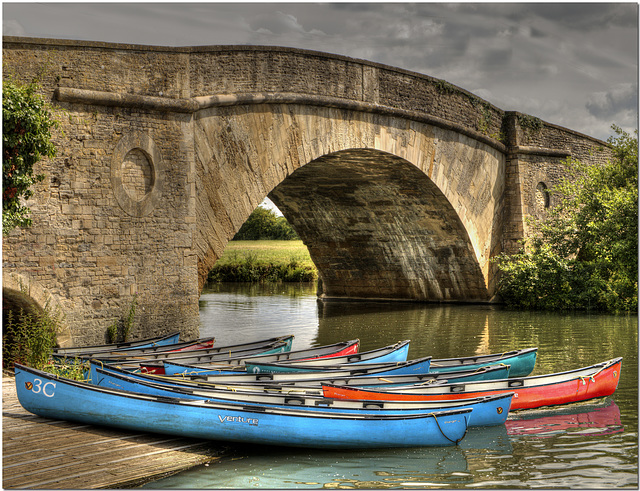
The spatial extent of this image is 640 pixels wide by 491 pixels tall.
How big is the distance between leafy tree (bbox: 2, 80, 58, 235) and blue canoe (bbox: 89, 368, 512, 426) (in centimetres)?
240

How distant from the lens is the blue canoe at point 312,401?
6.69 metres

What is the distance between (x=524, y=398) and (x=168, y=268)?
555 centimetres

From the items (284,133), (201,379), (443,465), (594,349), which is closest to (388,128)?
(284,133)

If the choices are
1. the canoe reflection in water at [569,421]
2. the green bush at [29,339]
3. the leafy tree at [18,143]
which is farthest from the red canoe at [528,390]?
the leafy tree at [18,143]

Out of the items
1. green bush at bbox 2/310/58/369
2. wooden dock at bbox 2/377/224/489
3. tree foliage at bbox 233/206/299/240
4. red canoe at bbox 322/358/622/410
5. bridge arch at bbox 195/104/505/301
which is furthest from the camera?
tree foliage at bbox 233/206/299/240

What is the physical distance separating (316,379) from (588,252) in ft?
43.5

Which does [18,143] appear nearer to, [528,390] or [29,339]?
[29,339]

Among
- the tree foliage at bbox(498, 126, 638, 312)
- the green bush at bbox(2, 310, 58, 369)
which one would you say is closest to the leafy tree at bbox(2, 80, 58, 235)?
the green bush at bbox(2, 310, 58, 369)

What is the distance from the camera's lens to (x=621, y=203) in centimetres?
1734

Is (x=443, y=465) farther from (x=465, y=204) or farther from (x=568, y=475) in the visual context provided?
(x=465, y=204)

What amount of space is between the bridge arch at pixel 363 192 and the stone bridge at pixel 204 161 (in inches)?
1.7

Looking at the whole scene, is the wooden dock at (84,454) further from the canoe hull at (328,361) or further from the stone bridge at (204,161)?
the stone bridge at (204,161)

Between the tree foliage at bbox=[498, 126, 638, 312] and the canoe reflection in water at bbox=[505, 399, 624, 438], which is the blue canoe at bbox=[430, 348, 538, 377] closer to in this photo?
the canoe reflection in water at bbox=[505, 399, 624, 438]

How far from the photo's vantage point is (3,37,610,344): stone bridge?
9.88 meters
